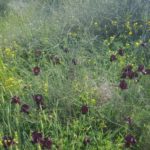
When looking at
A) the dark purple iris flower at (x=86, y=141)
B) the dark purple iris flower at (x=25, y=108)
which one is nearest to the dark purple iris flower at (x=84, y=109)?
the dark purple iris flower at (x=86, y=141)

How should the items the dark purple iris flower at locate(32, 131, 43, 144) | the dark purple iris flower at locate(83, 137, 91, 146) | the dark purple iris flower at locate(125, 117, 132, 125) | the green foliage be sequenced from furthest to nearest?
1. the green foliage
2. the dark purple iris flower at locate(125, 117, 132, 125)
3. the dark purple iris flower at locate(83, 137, 91, 146)
4. the dark purple iris flower at locate(32, 131, 43, 144)

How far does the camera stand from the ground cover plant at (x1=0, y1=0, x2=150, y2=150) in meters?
2.58

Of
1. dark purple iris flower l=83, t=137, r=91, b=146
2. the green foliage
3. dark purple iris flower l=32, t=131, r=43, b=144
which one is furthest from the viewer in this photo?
the green foliage

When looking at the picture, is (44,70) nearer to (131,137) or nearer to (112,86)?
(112,86)

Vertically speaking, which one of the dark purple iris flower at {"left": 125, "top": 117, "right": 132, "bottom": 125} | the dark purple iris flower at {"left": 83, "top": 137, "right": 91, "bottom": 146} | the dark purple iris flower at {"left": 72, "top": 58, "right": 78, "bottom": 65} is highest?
the dark purple iris flower at {"left": 72, "top": 58, "right": 78, "bottom": 65}

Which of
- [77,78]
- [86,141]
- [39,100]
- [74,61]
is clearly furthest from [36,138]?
[74,61]

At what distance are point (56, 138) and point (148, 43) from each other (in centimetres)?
172

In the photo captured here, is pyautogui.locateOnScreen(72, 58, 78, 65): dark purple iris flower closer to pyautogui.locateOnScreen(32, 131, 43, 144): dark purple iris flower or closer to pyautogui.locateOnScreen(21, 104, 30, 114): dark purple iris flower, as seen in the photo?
pyautogui.locateOnScreen(21, 104, 30, 114): dark purple iris flower

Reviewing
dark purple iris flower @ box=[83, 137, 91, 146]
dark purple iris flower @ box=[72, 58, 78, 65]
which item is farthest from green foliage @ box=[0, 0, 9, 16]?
dark purple iris flower @ box=[83, 137, 91, 146]

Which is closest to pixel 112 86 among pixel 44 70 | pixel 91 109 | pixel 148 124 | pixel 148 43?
pixel 91 109

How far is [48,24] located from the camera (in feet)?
14.7

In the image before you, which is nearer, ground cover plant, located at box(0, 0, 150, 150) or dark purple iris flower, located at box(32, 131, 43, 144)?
dark purple iris flower, located at box(32, 131, 43, 144)

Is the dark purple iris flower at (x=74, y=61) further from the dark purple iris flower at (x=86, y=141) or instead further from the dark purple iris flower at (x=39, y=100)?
the dark purple iris flower at (x=86, y=141)

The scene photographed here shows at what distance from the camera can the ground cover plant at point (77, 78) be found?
2584 millimetres
